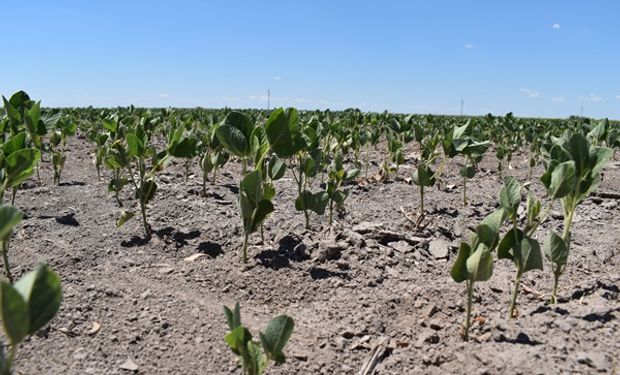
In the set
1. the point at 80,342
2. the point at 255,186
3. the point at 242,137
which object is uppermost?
the point at 242,137

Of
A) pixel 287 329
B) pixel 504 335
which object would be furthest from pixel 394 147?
pixel 287 329

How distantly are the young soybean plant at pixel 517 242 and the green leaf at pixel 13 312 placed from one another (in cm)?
170

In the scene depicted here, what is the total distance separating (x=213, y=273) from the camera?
2.97 metres

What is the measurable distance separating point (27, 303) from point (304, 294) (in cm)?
172

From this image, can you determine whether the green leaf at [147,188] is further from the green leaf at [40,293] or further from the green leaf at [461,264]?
the green leaf at [40,293]

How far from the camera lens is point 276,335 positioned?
1636 millimetres

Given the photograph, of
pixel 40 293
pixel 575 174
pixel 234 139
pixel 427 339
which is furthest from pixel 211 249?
pixel 40 293

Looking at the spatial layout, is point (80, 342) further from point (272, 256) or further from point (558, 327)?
point (558, 327)

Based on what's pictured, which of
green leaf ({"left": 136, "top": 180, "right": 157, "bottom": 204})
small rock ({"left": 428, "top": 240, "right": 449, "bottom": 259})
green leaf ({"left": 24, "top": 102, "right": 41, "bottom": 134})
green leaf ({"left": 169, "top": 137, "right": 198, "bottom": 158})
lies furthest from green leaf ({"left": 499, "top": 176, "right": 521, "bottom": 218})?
green leaf ({"left": 24, "top": 102, "right": 41, "bottom": 134})

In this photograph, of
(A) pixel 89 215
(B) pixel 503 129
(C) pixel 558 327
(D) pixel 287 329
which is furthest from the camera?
(B) pixel 503 129

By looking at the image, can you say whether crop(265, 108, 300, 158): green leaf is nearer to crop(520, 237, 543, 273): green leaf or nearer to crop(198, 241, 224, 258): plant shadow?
crop(198, 241, 224, 258): plant shadow

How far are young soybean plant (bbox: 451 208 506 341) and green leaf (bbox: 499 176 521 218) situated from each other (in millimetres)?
166

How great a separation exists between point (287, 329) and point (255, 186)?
3.97 feet

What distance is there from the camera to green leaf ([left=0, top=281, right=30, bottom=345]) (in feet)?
3.74
